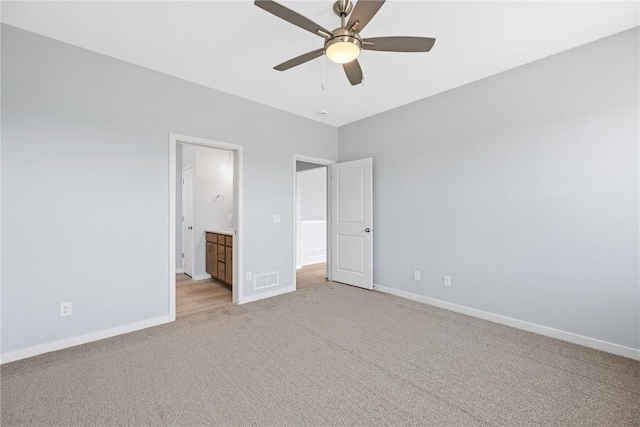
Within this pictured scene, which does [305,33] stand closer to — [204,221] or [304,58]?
[304,58]

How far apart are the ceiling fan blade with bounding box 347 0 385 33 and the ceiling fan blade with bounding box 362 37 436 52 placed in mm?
146

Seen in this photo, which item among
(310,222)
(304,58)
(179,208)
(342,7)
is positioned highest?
(342,7)

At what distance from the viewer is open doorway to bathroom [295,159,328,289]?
20.0ft

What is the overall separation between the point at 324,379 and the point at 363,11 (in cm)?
246

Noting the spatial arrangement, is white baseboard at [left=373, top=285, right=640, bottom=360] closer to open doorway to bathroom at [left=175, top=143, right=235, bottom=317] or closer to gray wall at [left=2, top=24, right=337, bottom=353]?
open doorway to bathroom at [left=175, top=143, right=235, bottom=317]

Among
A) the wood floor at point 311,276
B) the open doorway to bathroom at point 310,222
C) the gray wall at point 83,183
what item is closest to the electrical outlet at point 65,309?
the gray wall at point 83,183

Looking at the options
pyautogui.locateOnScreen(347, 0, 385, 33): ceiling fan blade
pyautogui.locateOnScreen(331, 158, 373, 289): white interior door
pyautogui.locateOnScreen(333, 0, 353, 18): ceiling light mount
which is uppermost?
pyautogui.locateOnScreen(333, 0, 353, 18): ceiling light mount

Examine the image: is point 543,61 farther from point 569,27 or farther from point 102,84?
point 102,84

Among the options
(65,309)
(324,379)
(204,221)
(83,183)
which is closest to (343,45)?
(324,379)

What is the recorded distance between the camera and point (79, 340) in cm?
253

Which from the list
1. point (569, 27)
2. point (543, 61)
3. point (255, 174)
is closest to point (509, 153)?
point (543, 61)

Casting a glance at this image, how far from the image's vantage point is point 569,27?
2312 millimetres

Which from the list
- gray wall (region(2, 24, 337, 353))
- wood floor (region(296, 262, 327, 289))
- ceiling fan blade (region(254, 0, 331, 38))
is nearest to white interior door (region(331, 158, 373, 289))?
wood floor (region(296, 262, 327, 289))

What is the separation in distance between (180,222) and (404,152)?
4.46 m
